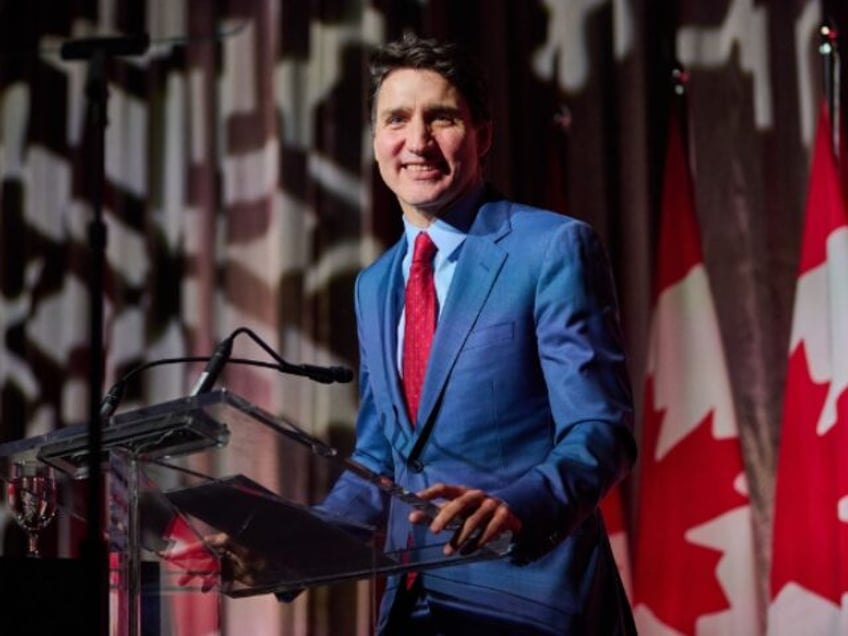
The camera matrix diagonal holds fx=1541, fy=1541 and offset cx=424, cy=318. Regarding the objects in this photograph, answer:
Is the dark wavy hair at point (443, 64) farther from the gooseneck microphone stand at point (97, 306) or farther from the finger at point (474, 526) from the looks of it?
the finger at point (474, 526)

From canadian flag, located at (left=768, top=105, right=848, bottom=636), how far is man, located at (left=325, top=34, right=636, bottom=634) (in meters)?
2.13

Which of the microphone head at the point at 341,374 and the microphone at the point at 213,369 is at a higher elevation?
the microphone at the point at 213,369

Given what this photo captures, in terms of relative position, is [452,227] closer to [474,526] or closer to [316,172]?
[474,526]

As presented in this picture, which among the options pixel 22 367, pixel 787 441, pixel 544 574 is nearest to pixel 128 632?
pixel 544 574

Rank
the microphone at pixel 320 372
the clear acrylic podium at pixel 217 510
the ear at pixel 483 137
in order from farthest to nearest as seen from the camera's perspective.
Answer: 1. the ear at pixel 483 137
2. the microphone at pixel 320 372
3. the clear acrylic podium at pixel 217 510

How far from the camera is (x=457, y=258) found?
254 centimetres

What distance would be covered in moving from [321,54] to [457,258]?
2.97 meters

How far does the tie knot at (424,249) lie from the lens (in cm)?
256

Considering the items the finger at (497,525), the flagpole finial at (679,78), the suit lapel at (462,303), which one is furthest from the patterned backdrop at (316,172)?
the finger at (497,525)

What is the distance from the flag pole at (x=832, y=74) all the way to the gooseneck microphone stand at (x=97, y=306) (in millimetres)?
3019

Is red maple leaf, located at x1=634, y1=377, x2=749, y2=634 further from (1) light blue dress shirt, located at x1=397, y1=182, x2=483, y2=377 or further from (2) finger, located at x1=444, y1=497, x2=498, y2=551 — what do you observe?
(2) finger, located at x1=444, y1=497, x2=498, y2=551

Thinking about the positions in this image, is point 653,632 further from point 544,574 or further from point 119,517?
point 119,517

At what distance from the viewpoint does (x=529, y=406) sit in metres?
2.36

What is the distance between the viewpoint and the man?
84.0 inches
